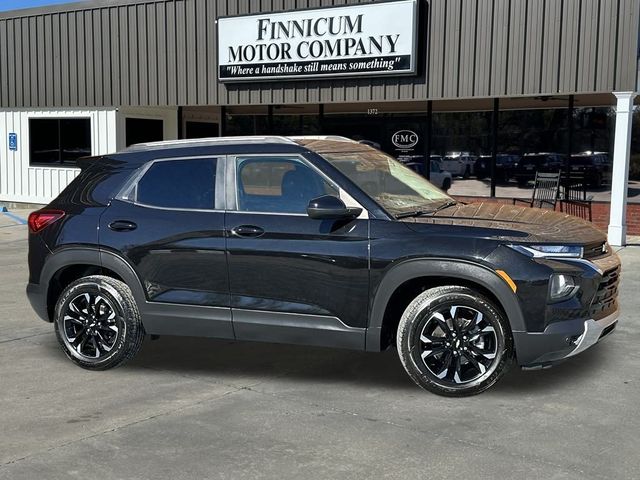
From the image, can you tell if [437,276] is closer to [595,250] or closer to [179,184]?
[595,250]

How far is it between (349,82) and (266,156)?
392 inches

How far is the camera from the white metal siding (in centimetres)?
1838

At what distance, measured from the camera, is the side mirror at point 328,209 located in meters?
4.92

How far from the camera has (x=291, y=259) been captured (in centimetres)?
516

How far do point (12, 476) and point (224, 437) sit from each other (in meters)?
1.15

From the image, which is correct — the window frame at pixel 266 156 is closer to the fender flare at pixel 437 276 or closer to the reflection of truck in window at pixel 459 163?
the fender flare at pixel 437 276

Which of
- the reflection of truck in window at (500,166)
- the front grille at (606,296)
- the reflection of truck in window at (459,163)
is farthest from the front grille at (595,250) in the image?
the reflection of truck in window at (459,163)

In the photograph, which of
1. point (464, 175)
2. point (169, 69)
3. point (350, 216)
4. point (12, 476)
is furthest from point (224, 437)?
point (169, 69)

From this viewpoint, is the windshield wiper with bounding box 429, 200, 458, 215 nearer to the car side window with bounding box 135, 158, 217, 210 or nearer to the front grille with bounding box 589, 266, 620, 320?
the front grille with bounding box 589, 266, 620, 320

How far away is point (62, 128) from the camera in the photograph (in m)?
19.0

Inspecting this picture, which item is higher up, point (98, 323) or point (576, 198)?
point (576, 198)

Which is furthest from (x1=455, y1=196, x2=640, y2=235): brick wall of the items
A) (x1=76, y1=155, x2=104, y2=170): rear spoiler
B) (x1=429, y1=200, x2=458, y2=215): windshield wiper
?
(x1=76, y1=155, x2=104, y2=170): rear spoiler

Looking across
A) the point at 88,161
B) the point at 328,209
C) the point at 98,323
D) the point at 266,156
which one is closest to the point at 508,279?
the point at 328,209

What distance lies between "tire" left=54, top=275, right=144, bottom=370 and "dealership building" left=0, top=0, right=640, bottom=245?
9.39 m
